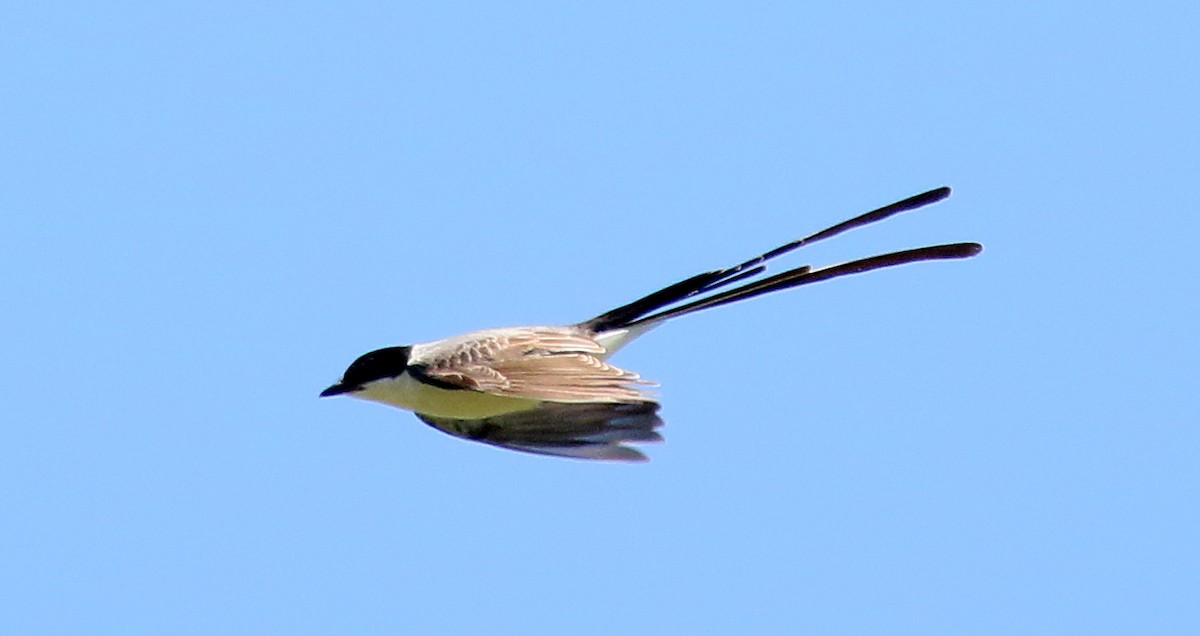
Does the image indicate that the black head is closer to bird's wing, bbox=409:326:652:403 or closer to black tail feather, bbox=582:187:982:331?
bird's wing, bbox=409:326:652:403

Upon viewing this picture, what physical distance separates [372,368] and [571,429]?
0.98 m

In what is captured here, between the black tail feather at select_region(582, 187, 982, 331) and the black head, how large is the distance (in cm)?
102

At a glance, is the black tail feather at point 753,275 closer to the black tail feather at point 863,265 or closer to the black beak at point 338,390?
the black tail feather at point 863,265

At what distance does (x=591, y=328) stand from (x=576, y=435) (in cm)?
64

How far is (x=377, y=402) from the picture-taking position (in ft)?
30.5

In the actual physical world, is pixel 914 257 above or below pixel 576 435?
above

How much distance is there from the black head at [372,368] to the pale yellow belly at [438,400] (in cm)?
4

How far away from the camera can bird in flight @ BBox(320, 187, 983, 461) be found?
8.69 meters

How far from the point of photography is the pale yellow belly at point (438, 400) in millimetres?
8906

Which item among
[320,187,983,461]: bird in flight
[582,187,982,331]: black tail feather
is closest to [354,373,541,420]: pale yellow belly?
[320,187,983,461]: bird in flight

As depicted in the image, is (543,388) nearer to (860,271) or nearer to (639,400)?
(639,400)

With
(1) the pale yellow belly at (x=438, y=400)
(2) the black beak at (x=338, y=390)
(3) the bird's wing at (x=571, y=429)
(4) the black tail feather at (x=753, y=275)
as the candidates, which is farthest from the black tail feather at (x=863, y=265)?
(2) the black beak at (x=338, y=390)

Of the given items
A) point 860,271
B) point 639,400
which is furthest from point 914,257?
point 639,400

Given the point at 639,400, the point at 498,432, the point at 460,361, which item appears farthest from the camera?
the point at 498,432
